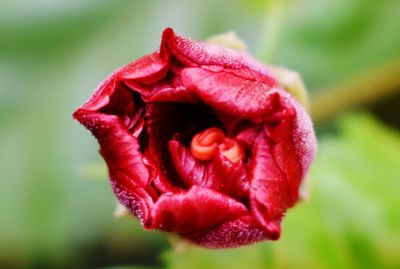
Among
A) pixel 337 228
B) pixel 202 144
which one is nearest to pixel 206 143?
pixel 202 144

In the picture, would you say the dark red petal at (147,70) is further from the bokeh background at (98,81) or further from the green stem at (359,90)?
the green stem at (359,90)

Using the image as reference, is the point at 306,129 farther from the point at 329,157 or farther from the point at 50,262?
the point at 50,262

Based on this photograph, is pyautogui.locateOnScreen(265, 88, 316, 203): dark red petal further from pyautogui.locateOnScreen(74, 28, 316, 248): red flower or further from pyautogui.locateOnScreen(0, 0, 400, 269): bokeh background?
pyautogui.locateOnScreen(0, 0, 400, 269): bokeh background

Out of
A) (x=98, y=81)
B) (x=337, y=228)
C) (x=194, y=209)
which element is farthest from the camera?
(x=98, y=81)

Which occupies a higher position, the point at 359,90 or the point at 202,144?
the point at 202,144

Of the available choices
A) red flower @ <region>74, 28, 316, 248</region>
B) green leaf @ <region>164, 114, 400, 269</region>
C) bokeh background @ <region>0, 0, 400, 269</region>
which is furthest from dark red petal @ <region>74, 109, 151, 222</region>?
bokeh background @ <region>0, 0, 400, 269</region>

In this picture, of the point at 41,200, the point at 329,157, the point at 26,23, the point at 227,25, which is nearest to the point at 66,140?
the point at 41,200

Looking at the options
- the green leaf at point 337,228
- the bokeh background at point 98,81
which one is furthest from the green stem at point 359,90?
Answer: the green leaf at point 337,228

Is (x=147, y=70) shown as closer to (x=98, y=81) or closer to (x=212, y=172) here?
(x=212, y=172)
